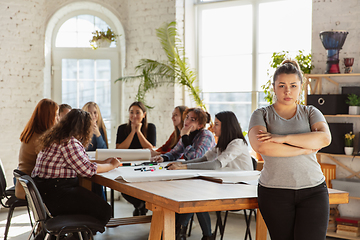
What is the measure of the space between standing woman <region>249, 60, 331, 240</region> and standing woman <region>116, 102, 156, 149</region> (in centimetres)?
263

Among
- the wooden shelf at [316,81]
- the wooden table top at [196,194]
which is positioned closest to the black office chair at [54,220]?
the wooden table top at [196,194]

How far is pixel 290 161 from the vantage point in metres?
1.98

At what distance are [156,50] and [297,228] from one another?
13.4 feet

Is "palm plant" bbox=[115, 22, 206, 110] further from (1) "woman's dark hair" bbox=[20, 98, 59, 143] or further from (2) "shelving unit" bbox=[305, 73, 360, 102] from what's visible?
(1) "woman's dark hair" bbox=[20, 98, 59, 143]

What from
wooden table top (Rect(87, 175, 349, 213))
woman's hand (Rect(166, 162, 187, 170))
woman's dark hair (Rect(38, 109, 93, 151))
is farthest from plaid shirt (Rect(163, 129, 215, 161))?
woman's dark hair (Rect(38, 109, 93, 151))

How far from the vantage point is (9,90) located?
17.7 feet

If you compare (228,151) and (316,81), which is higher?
(316,81)

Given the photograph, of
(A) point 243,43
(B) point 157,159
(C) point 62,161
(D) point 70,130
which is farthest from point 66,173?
(A) point 243,43

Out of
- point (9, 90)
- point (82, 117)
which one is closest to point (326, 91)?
point (82, 117)

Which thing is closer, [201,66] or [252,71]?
[252,71]

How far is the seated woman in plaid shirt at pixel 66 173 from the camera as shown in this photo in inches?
113

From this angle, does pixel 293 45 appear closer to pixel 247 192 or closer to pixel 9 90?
pixel 247 192

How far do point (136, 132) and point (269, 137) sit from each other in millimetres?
2792

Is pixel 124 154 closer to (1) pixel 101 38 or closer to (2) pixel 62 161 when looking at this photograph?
(2) pixel 62 161
